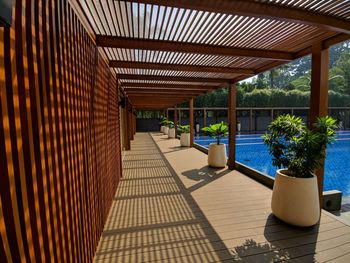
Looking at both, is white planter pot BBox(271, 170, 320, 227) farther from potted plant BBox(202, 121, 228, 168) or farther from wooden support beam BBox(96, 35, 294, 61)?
potted plant BBox(202, 121, 228, 168)

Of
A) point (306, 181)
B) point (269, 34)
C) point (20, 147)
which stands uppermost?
point (269, 34)


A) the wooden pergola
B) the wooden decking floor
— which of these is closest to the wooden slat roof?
the wooden pergola

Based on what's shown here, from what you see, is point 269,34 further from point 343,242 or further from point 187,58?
point 343,242

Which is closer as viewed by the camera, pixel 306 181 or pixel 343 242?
pixel 343 242

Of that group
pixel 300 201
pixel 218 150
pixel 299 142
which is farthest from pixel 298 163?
pixel 218 150

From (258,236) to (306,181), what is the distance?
96cm

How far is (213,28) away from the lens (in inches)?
99.3

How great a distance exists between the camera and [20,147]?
1.02 m

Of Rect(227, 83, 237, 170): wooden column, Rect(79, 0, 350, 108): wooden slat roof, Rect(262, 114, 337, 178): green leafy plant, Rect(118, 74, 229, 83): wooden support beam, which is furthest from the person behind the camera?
Rect(227, 83, 237, 170): wooden column

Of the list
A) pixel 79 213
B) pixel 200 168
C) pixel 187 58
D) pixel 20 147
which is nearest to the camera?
pixel 20 147

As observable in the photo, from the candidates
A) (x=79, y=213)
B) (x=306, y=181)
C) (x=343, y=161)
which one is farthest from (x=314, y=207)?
(x=343, y=161)

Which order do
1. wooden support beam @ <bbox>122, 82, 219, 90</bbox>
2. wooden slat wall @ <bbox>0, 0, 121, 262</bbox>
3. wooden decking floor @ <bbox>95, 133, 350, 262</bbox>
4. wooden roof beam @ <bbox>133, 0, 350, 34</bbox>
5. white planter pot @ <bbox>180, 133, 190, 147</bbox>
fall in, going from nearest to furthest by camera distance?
wooden slat wall @ <bbox>0, 0, 121, 262</bbox>
wooden roof beam @ <bbox>133, 0, 350, 34</bbox>
wooden decking floor @ <bbox>95, 133, 350, 262</bbox>
wooden support beam @ <bbox>122, 82, 219, 90</bbox>
white planter pot @ <bbox>180, 133, 190, 147</bbox>

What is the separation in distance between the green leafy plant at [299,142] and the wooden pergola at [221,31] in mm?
381

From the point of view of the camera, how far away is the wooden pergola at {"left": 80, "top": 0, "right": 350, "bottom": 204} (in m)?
1.94
